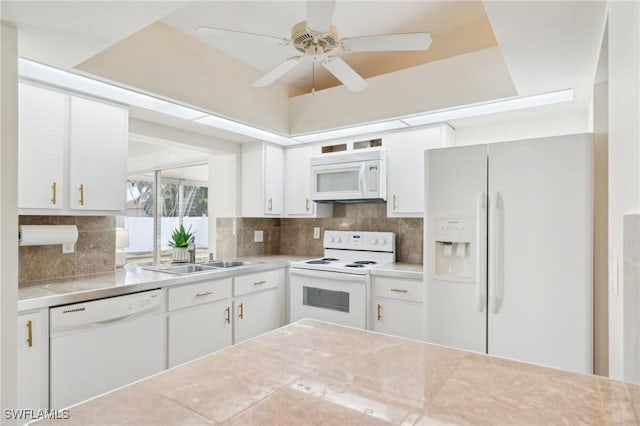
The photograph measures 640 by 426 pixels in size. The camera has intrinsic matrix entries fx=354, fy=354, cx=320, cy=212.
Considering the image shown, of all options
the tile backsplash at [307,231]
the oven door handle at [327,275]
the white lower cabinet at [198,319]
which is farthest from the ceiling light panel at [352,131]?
the white lower cabinet at [198,319]

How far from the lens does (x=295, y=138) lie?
138 inches

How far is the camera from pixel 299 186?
3.66 meters

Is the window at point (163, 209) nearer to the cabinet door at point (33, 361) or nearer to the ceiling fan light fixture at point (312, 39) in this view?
the cabinet door at point (33, 361)

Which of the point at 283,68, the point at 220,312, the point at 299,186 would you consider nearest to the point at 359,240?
the point at 299,186

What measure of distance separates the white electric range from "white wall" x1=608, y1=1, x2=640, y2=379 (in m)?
1.74

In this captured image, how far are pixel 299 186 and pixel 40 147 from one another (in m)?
2.15

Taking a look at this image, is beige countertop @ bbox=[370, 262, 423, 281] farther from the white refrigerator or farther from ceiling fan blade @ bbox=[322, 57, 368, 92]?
ceiling fan blade @ bbox=[322, 57, 368, 92]

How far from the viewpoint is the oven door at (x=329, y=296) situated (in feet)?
9.45

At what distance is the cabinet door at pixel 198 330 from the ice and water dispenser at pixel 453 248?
1666 millimetres

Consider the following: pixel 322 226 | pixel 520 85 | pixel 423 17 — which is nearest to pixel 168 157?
pixel 322 226

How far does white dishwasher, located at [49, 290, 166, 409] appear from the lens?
6.07 ft

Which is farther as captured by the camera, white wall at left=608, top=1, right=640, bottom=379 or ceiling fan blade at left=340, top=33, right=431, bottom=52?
ceiling fan blade at left=340, top=33, right=431, bottom=52

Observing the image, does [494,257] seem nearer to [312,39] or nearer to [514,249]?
[514,249]

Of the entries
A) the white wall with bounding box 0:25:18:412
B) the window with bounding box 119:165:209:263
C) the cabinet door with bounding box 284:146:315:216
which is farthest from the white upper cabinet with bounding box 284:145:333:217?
the white wall with bounding box 0:25:18:412
